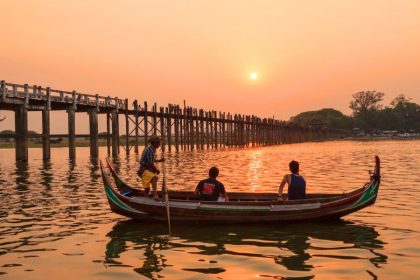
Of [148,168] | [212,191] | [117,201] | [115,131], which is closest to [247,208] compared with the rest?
[212,191]

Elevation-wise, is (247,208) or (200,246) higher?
(247,208)

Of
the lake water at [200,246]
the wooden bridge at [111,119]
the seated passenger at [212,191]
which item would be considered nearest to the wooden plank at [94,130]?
the wooden bridge at [111,119]

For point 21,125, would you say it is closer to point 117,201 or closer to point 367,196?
point 117,201

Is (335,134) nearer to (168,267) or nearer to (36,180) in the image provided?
(36,180)

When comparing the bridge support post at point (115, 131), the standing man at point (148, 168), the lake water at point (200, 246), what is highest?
the bridge support post at point (115, 131)

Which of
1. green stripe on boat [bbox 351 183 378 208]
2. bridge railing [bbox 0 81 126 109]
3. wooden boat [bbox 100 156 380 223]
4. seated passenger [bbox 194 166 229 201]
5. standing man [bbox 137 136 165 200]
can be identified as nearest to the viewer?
wooden boat [bbox 100 156 380 223]

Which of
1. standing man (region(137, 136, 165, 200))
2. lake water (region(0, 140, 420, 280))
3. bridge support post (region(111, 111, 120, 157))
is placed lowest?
lake water (region(0, 140, 420, 280))

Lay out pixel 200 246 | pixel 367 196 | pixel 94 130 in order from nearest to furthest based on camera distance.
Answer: pixel 200 246, pixel 367 196, pixel 94 130

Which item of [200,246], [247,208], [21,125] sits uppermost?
[21,125]

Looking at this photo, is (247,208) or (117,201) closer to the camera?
(247,208)

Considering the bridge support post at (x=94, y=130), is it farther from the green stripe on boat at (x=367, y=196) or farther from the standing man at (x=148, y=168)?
the green stripe on boat at (x=367, y=196)

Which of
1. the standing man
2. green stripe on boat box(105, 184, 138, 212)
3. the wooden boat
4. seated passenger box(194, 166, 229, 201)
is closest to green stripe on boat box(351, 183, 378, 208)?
the wooden boat

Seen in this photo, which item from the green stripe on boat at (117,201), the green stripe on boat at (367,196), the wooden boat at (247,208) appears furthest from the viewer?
the green stripe on boat at (117,201)

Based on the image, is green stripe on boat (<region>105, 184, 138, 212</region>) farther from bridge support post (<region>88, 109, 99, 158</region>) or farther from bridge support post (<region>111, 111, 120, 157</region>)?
bridge support post (<region>111, 111, 120, 157</region>)
